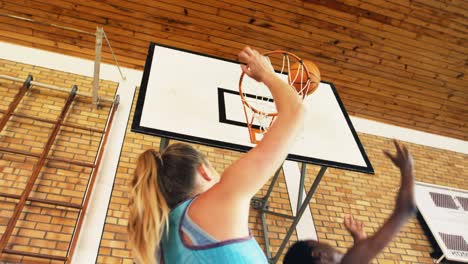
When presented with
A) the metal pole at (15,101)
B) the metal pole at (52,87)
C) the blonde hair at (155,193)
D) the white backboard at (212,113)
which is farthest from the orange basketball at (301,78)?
the metal pole at (15,101)

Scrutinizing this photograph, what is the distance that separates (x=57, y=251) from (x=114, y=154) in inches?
47.5

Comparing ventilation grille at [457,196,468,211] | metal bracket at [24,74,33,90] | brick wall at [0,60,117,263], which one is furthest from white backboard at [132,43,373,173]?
ventilation grille at [457,196,468,211]

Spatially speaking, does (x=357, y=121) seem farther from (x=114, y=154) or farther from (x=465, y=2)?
(x=114, y=154)

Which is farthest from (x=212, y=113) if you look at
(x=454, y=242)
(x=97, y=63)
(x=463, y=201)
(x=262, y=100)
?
(x=463, y=201)

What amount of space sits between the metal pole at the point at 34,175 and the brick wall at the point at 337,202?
72 cm

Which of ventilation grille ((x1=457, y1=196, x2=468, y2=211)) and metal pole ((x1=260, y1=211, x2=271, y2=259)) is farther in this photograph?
ventilation grille ((x1=457, y1=196, x2=468, y2=211))

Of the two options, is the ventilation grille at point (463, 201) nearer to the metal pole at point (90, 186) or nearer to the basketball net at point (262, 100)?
the basketball net at point (262, 100)

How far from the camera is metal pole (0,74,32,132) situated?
3.56 m

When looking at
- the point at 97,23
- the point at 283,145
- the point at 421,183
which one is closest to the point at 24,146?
the point at 97,23

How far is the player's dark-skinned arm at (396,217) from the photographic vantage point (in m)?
1.56

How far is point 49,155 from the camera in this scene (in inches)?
147

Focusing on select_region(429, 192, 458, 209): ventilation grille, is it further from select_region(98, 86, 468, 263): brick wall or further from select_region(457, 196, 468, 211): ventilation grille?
select_region(98, 86, 468, 263): brick wall

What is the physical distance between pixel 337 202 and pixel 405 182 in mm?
2873

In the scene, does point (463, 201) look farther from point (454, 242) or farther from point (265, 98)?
point (265, 98)
